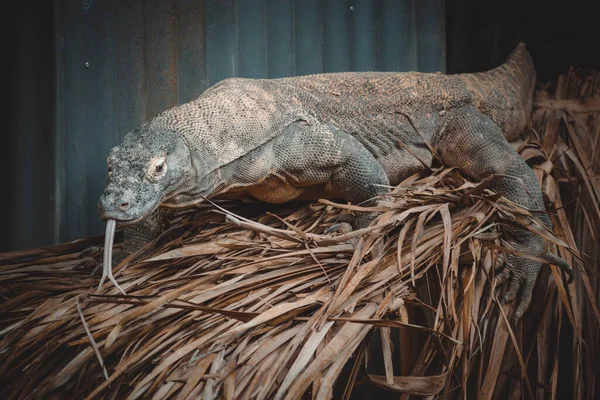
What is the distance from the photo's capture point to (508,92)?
7.45 feet

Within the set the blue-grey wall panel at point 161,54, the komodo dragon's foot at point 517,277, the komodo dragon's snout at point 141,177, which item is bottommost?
the komodo dragon's foot at point 517,277

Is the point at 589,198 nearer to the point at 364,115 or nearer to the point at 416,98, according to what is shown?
the point at 416,98

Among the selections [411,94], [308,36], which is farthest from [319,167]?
[308,36]

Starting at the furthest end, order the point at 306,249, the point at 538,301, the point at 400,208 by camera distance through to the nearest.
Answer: the point at 538,301 < the point at 400,208 < the point at 306,249

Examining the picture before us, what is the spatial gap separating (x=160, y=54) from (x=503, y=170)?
139cm

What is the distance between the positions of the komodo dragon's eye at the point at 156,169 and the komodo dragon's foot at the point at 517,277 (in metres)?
1.15

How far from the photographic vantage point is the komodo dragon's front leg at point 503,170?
1847 mm

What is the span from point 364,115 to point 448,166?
1.35 ft

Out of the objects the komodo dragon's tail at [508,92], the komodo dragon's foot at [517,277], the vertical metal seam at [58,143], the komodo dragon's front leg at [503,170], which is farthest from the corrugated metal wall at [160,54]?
the komodo dragon's foot at [517,277]

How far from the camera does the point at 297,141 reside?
1781 mm

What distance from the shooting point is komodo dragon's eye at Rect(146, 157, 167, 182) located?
1.43 metres

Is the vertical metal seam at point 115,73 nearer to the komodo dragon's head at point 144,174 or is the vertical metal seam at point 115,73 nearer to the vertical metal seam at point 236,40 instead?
the vertical metal seam at point 236,40

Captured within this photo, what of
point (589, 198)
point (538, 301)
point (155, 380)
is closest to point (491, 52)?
point (589, 198)

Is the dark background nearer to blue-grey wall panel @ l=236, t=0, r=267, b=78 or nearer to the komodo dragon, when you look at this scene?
blue-grey wall panel @ l=236, t=0, r=267, b=78
